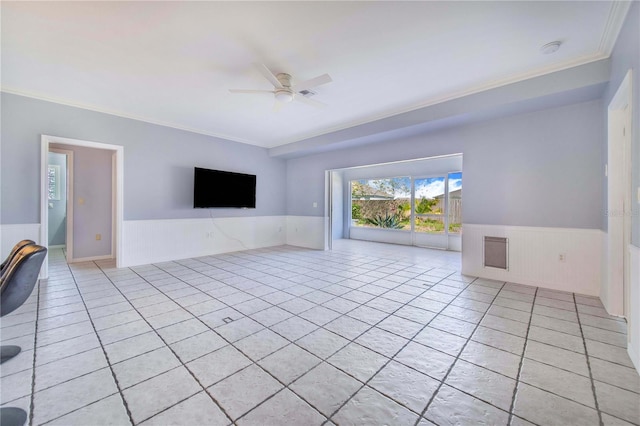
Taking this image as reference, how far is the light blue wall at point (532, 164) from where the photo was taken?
3.30 metres

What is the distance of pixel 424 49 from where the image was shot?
267 centimetres

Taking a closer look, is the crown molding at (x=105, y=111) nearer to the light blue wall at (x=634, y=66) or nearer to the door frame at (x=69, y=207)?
the door frame at (x=69, y=207)

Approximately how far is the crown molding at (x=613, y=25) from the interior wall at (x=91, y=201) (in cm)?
783

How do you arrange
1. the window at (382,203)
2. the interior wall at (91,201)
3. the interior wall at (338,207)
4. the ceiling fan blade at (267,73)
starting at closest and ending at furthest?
the ceiling fan blade at (267,73) → the interior wall at (91,201) → the window at (382,203) → the interior wall at (338,207)

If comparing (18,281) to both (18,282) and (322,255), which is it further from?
(322,255)

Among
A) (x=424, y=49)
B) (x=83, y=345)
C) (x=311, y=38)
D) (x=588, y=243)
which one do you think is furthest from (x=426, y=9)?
(x=83, y=345)

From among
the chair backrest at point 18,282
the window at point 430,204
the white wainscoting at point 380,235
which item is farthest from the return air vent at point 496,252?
the chair backrest at point 18,282

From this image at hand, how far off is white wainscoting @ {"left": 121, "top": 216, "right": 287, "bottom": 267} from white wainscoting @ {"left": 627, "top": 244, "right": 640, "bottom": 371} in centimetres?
621

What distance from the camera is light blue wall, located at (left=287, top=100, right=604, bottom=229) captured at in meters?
3.30

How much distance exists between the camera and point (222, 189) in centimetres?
586

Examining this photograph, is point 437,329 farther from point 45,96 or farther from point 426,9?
point 45,96

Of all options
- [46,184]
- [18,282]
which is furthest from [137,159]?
[18,282]

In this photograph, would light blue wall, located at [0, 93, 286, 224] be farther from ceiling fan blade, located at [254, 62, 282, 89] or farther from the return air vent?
the return air vent

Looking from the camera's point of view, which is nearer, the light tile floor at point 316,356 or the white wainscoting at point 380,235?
the light tile floor at point 316,356
